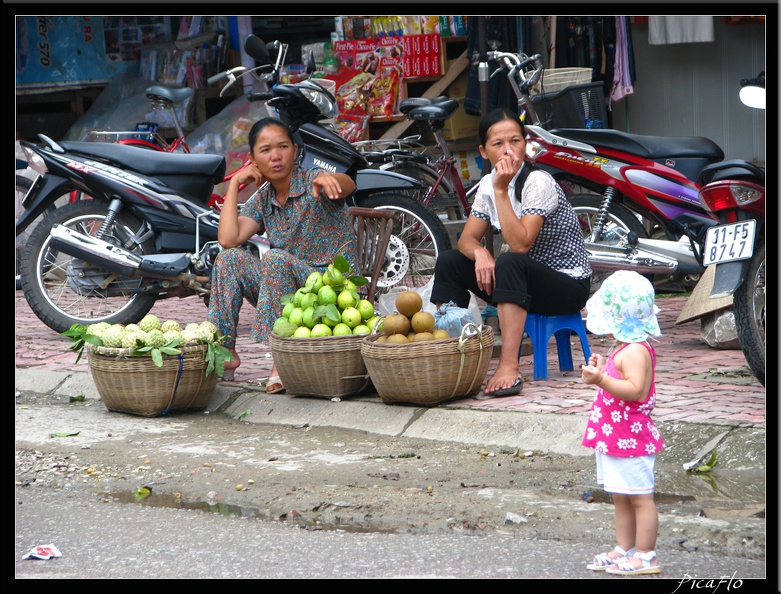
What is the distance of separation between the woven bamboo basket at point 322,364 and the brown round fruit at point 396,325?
0.20 meters

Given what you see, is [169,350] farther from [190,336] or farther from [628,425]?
[628,425]

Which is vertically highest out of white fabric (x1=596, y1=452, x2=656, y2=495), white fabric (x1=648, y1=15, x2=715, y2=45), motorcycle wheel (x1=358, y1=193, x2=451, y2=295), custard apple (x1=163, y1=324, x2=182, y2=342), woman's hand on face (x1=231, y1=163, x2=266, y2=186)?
white fabric (x1=648, y1=15, x2=715, y2=45)

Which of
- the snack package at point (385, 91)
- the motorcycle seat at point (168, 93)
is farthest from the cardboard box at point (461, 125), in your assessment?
the motorcycle seat at point (168, 93)

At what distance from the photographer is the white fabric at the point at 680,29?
8688 millimetres

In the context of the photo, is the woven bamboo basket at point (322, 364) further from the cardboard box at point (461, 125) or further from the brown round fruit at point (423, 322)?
the cardboard box at point (461, 125)

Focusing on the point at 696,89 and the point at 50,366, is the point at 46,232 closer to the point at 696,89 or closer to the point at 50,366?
the point at 50,366

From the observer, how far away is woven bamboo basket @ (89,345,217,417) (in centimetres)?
518

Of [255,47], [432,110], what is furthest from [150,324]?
[432,110]

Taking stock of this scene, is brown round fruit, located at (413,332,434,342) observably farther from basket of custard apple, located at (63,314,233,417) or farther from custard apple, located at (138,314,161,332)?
custard apple, located at (138,314,161,332)

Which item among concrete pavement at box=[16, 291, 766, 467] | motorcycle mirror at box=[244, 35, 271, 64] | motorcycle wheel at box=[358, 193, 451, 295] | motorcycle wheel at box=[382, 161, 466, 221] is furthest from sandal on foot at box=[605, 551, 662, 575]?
motorcycle wheel at box=[382, 161, 466, 221]

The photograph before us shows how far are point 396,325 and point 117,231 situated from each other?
2699 mm

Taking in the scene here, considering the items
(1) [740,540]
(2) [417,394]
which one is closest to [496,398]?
(2) [417,394]

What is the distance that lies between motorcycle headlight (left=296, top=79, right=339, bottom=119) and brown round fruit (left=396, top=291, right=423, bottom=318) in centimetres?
235

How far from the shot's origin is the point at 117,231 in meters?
6.85
